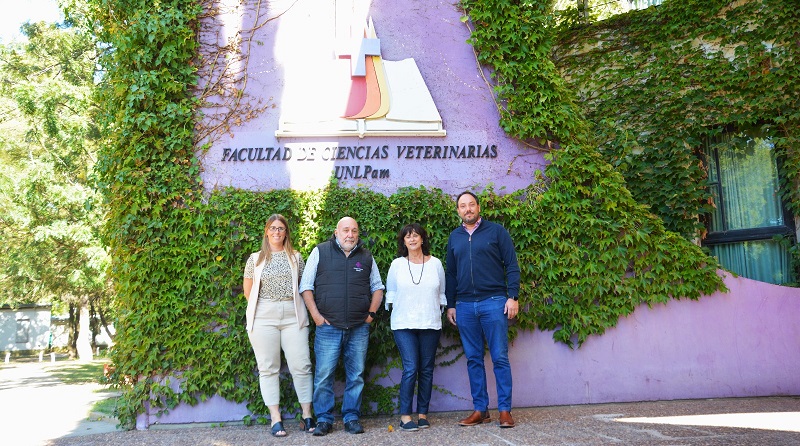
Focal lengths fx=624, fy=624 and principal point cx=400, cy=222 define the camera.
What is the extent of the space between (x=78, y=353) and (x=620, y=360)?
23.8 m

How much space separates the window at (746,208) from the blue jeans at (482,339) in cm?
398

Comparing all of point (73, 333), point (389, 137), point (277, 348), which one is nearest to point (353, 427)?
point (277, 348)

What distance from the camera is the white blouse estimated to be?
17.3ft

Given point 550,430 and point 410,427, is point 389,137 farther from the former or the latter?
point 550,430

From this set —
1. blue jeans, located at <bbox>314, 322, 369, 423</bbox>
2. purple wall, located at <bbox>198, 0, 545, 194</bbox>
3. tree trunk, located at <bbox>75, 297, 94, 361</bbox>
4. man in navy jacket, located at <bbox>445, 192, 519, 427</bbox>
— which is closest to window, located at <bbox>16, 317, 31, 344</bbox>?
tree trunk, located at <bbox>75, 297, 94, 361</bbox>

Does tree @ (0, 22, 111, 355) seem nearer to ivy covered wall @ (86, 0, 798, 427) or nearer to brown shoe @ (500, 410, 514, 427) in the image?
ivy covered wall @ (86, 0, 798, 427)

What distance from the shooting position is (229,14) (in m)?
6.49

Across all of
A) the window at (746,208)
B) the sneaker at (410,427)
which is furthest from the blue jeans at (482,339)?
the window at (746,208)

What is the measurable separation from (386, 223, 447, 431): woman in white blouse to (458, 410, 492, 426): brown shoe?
1.02 feet

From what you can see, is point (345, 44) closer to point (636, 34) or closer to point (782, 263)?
point (636, 34)

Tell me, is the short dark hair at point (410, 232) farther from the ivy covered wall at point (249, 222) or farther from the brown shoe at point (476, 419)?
the brown shoe at point (476, 419)

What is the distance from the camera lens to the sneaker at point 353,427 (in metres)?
5.12

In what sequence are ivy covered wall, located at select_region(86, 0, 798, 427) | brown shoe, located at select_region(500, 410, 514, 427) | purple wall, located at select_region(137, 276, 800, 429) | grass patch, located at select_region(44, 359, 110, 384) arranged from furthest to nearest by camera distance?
grass patch, located at select_region(44, 359, 110, 384) → purple wall, located at select_region(137, 276, 800, 429) → ivy covered wall, located at select_region(86, 0, 798, 427) → brown shoe, located at select_region(500, 410, 514, 427)

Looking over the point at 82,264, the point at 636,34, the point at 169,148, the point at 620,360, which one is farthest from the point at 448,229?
the point at 82,264
